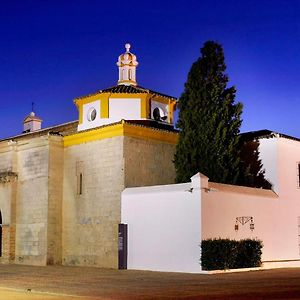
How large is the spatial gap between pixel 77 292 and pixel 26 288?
1.74 meters

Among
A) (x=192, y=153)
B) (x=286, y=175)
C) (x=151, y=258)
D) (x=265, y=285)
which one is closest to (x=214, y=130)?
(x=192, y=153)

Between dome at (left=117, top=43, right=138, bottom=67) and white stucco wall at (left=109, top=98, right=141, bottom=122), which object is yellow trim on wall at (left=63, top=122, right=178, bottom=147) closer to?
white stucco wall at (left=109, top=98, right=141, bottom=122)

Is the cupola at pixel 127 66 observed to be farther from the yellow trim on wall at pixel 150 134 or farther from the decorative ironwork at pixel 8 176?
the decorative ironwork at pixel 8 176

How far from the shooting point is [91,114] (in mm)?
26016

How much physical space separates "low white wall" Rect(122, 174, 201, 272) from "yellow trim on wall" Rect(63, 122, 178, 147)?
270 cm

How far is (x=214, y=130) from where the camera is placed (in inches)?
915

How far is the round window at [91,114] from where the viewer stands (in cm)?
2585

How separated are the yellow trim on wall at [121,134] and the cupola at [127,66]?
4312 millimetres

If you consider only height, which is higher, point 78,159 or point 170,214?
point 78,159

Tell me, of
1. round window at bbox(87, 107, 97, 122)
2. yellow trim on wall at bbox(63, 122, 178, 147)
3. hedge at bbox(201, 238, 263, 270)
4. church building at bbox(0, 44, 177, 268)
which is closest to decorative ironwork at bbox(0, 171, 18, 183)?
church building at bbox(0, 44, 177, 268)

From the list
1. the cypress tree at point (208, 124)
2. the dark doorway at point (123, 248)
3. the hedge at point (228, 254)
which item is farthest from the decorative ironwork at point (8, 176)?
the hedge at point (228, 254)

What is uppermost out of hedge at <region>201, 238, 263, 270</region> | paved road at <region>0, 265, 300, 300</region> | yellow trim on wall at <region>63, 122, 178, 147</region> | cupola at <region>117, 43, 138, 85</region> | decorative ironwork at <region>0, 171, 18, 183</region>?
cupola at <region>117, 43, 138, 85</region>

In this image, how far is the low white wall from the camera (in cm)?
1978

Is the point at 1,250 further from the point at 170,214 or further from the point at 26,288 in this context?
the point at 26,288
